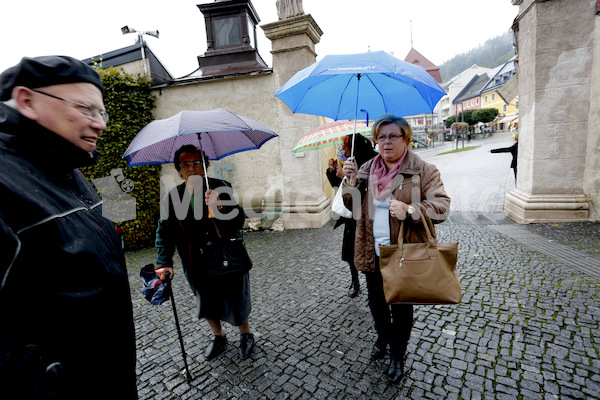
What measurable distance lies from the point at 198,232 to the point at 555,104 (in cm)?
701

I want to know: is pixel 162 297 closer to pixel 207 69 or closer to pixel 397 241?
pixel 397 241

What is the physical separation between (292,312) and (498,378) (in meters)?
2.11

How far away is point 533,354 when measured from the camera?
258 centimetres

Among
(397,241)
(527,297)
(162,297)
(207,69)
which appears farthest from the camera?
(207,69)

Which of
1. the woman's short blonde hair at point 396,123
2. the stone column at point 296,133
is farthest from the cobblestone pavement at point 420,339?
the stone column at point 296,133

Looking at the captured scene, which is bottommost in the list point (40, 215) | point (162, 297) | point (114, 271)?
point (162, 297)

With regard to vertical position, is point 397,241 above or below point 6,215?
below

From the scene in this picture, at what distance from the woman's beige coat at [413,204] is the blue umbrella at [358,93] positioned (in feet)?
2.33

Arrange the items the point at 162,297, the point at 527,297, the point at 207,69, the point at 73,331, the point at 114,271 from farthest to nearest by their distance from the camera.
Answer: the point at 207,69, the point at 527,297, the point at 162,297, the point at 114,271, the point at 73,331

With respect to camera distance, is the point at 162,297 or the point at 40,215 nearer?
the point at 40,215

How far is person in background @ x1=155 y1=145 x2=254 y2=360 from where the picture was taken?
2.64m

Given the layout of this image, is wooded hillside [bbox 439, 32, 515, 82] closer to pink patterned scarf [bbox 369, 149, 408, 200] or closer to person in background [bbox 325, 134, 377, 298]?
person in background [bbox 325, 134, 377, 298]

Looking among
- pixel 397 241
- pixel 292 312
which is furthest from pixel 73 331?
pixel 292 312

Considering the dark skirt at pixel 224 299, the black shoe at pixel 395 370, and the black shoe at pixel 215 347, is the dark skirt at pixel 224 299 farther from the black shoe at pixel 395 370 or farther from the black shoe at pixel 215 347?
the black shoe at pixel 395 370
